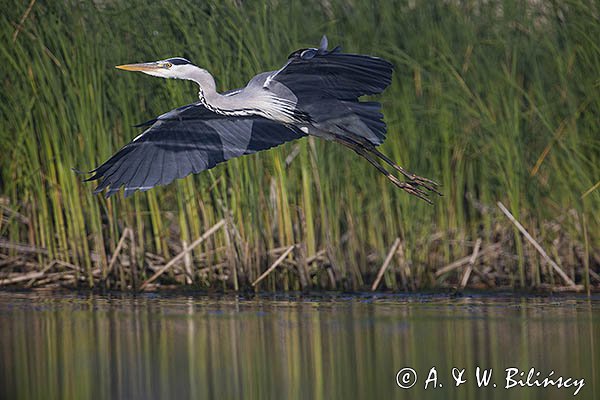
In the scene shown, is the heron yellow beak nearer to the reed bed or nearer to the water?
the reed bed

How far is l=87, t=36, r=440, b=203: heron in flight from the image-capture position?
7492 mm

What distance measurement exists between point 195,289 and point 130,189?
4.82 ft

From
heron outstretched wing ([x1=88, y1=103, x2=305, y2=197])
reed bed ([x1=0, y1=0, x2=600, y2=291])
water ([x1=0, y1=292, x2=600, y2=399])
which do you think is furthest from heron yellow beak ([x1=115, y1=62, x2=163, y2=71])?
water ([x1=0, y1=292, x2=600, y2=399])

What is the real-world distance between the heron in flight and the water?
0.83m

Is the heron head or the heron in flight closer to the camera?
the heron in flight

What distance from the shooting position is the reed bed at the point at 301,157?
8.58 metres

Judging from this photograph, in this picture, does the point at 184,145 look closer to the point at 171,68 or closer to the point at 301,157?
the point at 171,68

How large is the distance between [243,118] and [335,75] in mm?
908

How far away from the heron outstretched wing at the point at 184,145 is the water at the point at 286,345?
834 millimetres

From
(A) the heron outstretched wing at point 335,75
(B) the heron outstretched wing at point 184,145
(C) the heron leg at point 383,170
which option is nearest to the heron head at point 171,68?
(B) the heron outstretched wing at point 184,145

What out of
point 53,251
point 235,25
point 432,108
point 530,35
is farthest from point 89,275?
point 530,35

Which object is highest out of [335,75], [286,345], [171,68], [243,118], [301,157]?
[171,68]

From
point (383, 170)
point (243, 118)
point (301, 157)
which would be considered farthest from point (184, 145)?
point (383, 170)

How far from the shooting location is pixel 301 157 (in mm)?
8656
